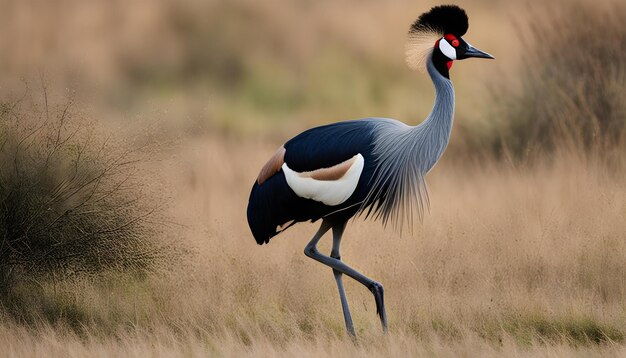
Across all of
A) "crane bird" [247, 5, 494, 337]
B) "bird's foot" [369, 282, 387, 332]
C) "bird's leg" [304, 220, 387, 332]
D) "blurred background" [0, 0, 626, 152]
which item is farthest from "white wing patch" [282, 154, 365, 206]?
"blurred background" [0, 0, 626, 152]

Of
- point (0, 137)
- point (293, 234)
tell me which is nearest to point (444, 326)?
point (293, 234)

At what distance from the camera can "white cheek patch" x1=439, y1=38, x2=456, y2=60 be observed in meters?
7.12

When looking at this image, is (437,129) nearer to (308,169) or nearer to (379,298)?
(308,169)

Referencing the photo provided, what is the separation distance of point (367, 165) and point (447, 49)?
90 centimetres

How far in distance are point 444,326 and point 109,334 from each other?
2.13 meters

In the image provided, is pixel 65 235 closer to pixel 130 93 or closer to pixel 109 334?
pixel 109 334

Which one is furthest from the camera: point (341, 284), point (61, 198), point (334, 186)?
point (61, 198)

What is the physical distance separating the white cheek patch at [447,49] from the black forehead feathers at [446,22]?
78 mm

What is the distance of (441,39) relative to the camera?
7.16 meters

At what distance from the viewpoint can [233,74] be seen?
18625mm

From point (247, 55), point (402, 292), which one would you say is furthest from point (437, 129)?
point (247, 55)

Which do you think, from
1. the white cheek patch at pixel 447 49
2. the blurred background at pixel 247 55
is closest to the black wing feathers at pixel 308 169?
the white cheek patch at pixel 447 49

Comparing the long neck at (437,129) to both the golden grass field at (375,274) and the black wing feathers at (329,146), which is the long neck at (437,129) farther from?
the golden grass field at (375,274)

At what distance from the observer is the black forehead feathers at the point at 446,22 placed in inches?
282
